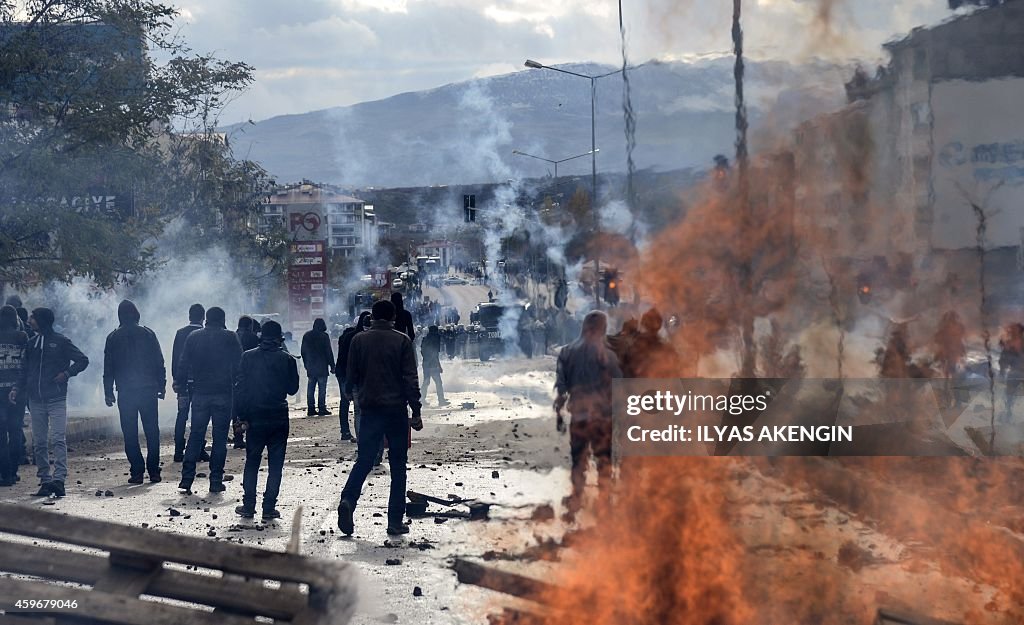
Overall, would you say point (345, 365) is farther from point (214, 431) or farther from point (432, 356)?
point (432, 356)

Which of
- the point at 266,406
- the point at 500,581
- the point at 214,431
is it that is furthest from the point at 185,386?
the point at 500,581

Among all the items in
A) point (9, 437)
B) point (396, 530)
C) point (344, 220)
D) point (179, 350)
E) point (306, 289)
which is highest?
point (344, 220)

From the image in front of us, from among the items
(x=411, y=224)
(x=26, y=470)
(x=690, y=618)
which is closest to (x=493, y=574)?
(x=690, y=618)

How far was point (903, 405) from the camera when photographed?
15.0 meters

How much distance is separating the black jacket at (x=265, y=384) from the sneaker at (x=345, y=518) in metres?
1.39

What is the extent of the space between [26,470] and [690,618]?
34.9 ft

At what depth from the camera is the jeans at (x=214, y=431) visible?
11758 mm

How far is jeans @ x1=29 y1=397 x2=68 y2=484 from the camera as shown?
38.1 ft

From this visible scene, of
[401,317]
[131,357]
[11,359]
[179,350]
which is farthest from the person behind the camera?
[179,350]

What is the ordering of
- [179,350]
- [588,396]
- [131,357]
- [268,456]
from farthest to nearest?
1. [179,350]
2. [131,357]
3. [268,456]
4. [588,396]

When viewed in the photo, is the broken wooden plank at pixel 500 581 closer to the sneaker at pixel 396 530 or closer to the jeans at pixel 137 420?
the sneaker at pixel 396 530

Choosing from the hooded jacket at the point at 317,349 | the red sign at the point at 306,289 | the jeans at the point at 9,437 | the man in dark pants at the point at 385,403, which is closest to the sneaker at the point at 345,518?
the man in dark pants at the point at 385,403

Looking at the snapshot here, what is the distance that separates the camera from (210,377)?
39.1ft

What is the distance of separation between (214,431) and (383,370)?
304cm
